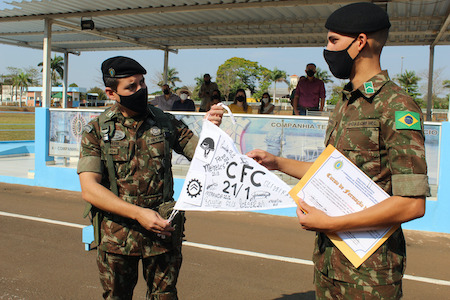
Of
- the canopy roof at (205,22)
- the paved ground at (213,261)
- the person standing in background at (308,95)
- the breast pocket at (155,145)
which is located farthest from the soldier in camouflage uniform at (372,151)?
the person standing in background at (308,95)

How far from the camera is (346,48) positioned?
5.89 feet

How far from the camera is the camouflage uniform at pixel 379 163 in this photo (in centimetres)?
160

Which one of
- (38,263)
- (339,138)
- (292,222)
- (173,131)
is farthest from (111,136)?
(292,222)

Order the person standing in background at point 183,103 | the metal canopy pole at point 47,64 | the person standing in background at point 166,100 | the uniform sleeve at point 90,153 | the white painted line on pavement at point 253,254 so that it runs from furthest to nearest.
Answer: the person standing in background at point 166,100 → the person standing in background at point 183,103 → the metal canopy pole at point 47,64 → the white painted line on pavement at point 253,254 → the uniform sleeve at point 90,153

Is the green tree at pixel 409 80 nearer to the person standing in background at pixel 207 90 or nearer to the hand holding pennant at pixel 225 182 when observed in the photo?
the person standing in background at pixel 207 90

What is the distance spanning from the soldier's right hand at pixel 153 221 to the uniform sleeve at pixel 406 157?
3.80 feet

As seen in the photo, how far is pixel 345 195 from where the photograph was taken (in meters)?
1.72

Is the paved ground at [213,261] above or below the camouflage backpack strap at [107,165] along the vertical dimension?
below

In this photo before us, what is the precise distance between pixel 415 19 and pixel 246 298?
24.5 ft

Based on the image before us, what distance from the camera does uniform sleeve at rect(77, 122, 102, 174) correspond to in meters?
2.39

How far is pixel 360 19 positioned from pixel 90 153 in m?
1.62

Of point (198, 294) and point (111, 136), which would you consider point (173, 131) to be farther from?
point (198, 294)

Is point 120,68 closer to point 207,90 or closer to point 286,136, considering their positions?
point 286,136

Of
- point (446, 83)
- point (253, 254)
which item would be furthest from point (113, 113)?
point (446, 83)
